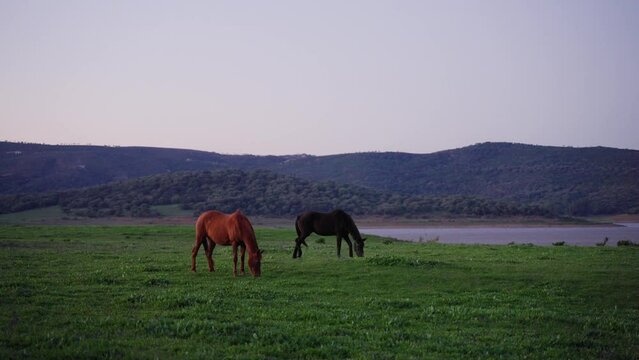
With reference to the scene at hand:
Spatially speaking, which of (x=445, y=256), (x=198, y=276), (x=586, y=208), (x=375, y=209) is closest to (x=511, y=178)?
(x=586, y=208)

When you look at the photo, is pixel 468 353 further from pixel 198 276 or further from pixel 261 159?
pixel 261 159

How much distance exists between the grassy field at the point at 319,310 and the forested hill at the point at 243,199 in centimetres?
5951

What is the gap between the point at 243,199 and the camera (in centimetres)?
8175

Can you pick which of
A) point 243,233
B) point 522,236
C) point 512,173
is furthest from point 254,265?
point 512,173

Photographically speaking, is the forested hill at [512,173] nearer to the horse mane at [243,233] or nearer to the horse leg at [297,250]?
the horse leg at [297,250]

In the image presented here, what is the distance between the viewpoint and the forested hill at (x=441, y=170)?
313 feet

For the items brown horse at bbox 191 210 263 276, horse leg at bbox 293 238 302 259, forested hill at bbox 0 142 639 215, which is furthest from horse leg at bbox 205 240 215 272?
forested hill at bbox 0 142 639 215

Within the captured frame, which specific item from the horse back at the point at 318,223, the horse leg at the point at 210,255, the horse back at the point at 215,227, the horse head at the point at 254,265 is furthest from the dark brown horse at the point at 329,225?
the horse head at the point at 254,265

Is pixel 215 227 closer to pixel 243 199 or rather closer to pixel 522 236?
pixel 522 236

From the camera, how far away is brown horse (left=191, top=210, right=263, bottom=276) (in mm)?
16005

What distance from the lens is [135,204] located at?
77250 millimetres

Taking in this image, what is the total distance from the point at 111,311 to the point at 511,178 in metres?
105

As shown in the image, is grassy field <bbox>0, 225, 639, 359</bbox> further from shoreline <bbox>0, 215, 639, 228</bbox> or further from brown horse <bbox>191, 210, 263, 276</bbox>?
shoreline <bbox>0, 215, 639, 228</bbox>

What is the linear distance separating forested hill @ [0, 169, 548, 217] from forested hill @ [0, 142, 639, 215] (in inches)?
666
